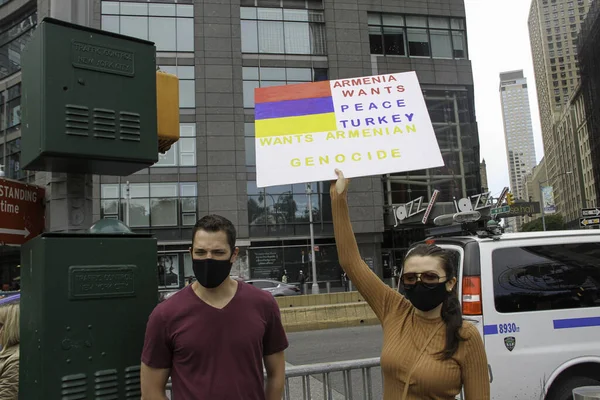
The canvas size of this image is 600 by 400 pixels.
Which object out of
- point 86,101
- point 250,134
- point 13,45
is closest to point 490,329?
point 86,101

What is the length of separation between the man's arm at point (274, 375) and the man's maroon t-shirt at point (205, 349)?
0.17 metres

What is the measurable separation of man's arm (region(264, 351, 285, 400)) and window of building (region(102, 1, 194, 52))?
32.9 meters

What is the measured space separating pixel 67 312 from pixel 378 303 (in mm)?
1554

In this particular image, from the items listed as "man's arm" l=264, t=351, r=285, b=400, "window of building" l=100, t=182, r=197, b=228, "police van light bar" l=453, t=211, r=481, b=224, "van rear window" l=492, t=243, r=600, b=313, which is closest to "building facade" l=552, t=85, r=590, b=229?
"window of building" l=100, t=182, r=197, b=228

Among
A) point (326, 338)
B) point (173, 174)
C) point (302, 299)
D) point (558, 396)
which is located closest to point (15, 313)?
point (558, 396)

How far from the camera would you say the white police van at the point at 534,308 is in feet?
14.5

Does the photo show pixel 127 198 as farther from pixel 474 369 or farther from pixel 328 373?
pixel 474 369

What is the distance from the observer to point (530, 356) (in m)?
4.44

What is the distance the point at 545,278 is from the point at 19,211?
177 inches

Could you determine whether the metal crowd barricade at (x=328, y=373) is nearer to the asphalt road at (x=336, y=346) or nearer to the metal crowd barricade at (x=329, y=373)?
the metal crowd barricade at (x=329, y=373)

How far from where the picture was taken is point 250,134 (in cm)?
3353

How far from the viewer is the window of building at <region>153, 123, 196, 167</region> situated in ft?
106

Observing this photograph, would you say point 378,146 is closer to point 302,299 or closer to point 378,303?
point 378,303

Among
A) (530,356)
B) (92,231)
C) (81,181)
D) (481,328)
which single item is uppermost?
(81,181)
